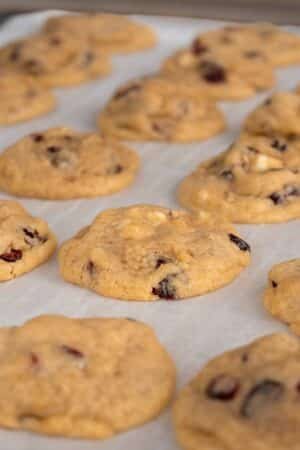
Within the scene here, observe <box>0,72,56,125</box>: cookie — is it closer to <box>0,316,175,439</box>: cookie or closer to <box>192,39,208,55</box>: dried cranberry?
<box>192,39,208,55</box>: dried cranberry

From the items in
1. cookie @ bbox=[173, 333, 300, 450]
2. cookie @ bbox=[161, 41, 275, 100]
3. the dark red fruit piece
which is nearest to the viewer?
cookie @ bbox=[173, 333, 300, 450]

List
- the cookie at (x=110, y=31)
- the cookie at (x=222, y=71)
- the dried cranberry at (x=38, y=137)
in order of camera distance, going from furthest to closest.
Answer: the cookie at (x=110, y=31) → the cookie at (x=222, y=71) → the dried cranberry at (x=38, y=137)

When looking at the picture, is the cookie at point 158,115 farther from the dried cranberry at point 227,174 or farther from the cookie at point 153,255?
the cookie at point 153,255

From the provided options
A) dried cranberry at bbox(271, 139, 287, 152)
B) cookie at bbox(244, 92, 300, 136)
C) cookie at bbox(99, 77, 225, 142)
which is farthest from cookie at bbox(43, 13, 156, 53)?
dried cranberry at bbox(271, 139, 287, 152)

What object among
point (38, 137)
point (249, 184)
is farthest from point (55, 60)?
point (249, 184)

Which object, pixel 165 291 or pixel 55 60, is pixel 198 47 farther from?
pixel 165 291

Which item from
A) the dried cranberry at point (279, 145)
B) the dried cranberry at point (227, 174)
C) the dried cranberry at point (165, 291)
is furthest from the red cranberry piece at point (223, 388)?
the dried cranberry at point (279, 145)

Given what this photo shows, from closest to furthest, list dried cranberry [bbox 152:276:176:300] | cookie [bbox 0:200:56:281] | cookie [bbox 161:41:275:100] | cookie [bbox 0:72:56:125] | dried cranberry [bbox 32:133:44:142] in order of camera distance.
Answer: dried cranberry [bbox 152:276:176:300] → cookie [bbox 0:200:56:281] → dried cranberry [bbox 32:133:44:142] → cookie [bbox 0:72:56:125] → cookie [bbox 161:41:275:100]
